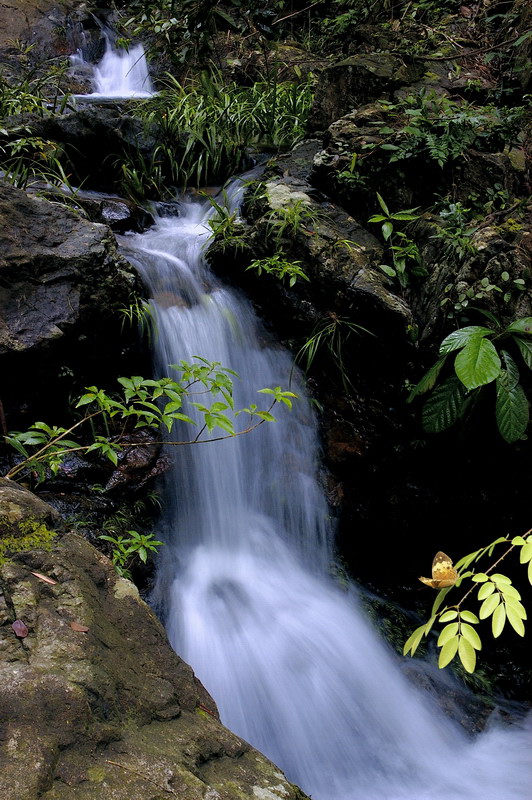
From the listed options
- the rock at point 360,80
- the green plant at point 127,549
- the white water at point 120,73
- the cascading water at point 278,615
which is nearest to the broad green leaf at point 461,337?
the cascading water at point 278,615

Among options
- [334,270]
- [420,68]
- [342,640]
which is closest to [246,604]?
[342,640]

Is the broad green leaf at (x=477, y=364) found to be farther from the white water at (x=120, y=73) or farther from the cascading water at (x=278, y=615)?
the white water at (x=120, y=73)

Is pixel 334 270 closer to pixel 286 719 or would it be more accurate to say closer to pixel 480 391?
pixel 480 391

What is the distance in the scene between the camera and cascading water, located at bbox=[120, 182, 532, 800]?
2.69 metres

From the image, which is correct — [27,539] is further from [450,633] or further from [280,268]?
[280,268]

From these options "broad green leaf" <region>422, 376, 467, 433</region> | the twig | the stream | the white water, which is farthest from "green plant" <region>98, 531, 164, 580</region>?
the white water

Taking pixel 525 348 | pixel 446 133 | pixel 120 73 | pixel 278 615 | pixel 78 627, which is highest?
pixel 120 73

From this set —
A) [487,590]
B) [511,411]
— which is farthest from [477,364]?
[487,590]

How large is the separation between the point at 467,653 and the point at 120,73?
355 inches

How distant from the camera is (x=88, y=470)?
3197 millimetres

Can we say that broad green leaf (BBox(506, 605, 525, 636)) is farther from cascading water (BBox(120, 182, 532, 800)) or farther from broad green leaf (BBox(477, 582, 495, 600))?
cascading water (BBox(120, 182, 532, 800))

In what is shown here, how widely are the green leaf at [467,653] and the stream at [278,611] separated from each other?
6.63 feet

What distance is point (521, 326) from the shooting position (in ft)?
9.73

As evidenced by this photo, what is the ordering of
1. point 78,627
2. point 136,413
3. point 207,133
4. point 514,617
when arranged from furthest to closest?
point 207,133 < point 136,413 < point 78,627 < point 514,617
